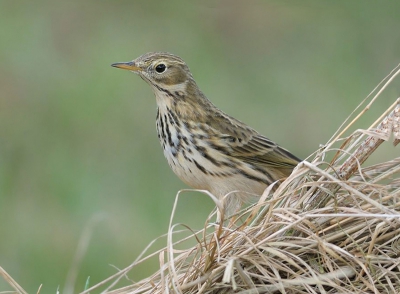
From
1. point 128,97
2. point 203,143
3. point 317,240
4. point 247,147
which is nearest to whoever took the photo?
point 317,240

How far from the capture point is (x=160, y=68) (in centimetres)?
773

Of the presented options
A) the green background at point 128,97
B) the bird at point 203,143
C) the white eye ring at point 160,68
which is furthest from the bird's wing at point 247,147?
the green background at point 128,97

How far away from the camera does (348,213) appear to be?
5070 mm

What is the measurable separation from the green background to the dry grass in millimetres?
3169

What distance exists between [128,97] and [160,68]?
463cm

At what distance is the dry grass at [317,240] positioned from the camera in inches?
194

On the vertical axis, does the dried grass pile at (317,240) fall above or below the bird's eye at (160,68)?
below

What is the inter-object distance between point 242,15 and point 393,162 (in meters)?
9.79

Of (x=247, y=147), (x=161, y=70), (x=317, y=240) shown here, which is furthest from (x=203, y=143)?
(x=317, y=240)

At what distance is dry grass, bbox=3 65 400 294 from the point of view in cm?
492

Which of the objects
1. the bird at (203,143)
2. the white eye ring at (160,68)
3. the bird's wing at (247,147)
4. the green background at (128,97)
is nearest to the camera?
the bird at (203,143)

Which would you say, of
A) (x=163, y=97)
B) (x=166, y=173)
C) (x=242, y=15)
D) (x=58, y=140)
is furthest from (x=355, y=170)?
(x=242, y=15)

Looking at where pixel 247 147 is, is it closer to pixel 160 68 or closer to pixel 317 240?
pixel 160 68

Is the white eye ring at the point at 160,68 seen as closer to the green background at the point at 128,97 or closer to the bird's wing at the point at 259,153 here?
the bird's wing at the point at 259,153
